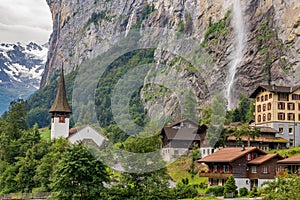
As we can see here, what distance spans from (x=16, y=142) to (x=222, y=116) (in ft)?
114

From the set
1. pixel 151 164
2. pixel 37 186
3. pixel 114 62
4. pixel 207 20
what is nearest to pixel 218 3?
pixel 207 20

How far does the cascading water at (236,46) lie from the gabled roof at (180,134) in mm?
36787

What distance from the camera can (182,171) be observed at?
71000mm

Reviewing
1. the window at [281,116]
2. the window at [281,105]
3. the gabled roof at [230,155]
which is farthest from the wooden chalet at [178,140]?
the gabled roof at [230,155]

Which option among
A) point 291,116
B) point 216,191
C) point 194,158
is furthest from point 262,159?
point 291,116

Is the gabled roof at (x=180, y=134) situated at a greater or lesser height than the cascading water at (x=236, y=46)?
lesser

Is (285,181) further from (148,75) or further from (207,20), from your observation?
(207,20)

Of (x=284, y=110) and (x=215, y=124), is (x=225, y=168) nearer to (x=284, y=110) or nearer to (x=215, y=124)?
(x=215, y=124)

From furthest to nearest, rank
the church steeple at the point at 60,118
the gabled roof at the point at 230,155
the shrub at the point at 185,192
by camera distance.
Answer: the church steeple at the point at 60,118 → the gabled roof at the point at 230,155 → the shrub at the point at 185,192

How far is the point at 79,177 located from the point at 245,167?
67.6ft

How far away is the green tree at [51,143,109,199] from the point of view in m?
47.8

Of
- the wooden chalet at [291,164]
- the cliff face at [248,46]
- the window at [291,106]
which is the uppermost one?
the cliff face at [248,46]

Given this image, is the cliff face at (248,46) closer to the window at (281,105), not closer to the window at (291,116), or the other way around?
the window at (291,116)

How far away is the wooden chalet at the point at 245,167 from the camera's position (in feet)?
191
